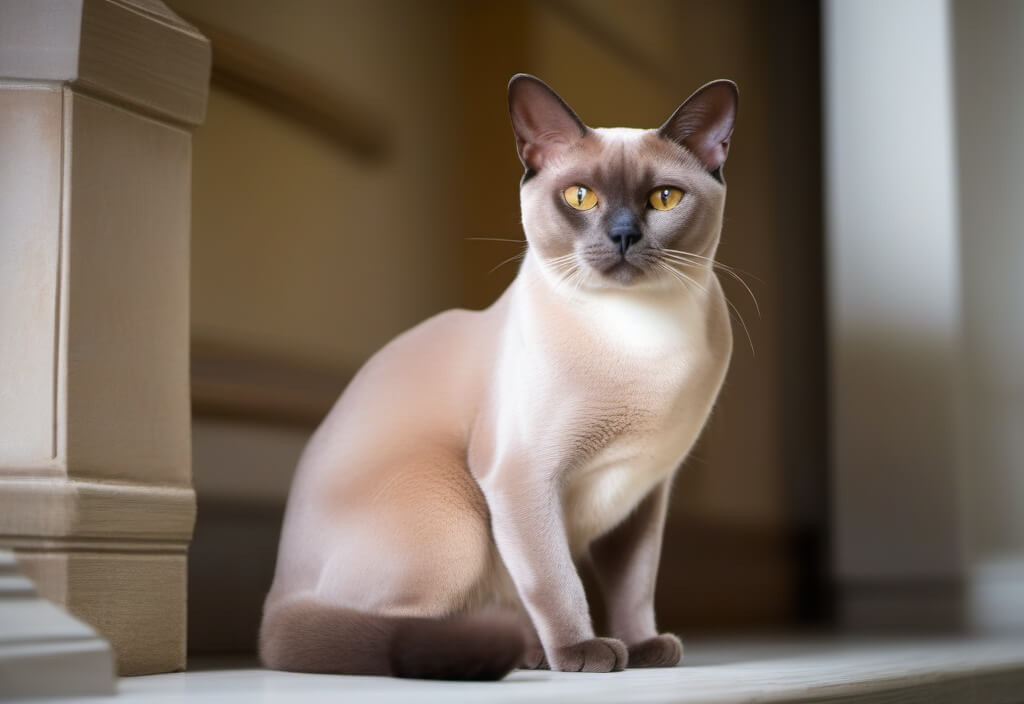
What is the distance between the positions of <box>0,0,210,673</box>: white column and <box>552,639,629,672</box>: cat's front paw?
369 mm

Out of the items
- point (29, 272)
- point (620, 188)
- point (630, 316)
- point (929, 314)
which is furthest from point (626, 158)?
point (929, 314)

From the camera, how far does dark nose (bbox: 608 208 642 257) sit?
0.96 metres

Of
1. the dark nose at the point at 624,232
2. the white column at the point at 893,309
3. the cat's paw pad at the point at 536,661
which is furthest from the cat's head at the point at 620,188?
the white column at the point at 893,309

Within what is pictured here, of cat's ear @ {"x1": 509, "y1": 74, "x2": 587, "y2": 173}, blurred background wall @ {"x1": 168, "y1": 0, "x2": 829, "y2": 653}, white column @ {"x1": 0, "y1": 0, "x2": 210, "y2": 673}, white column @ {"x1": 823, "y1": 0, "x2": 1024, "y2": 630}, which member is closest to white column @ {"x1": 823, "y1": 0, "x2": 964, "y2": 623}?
white column @ {"x1": 823, "y1": 0, "x2": 1024, "y2": 630}

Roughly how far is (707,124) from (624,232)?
154mm

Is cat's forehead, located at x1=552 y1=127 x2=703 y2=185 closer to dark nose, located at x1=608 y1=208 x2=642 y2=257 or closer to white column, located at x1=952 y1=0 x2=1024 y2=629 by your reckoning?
dark nose, located at x1=608 y1=208 x2=642 y2=257

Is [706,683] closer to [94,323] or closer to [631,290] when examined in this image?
[631,290]

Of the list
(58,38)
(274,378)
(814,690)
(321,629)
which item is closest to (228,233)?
(274,378)

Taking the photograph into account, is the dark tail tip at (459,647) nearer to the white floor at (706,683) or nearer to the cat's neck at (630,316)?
the white floor at (706,683)

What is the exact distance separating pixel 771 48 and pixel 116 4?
5.24 feet

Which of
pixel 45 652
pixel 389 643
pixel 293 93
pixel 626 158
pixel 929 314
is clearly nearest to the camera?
pixel 45 652

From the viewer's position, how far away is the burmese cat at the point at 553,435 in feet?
3.23

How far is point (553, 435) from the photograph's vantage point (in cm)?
101

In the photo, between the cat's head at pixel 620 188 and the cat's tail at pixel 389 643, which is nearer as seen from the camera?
the cat's tail at pixel 389 643
